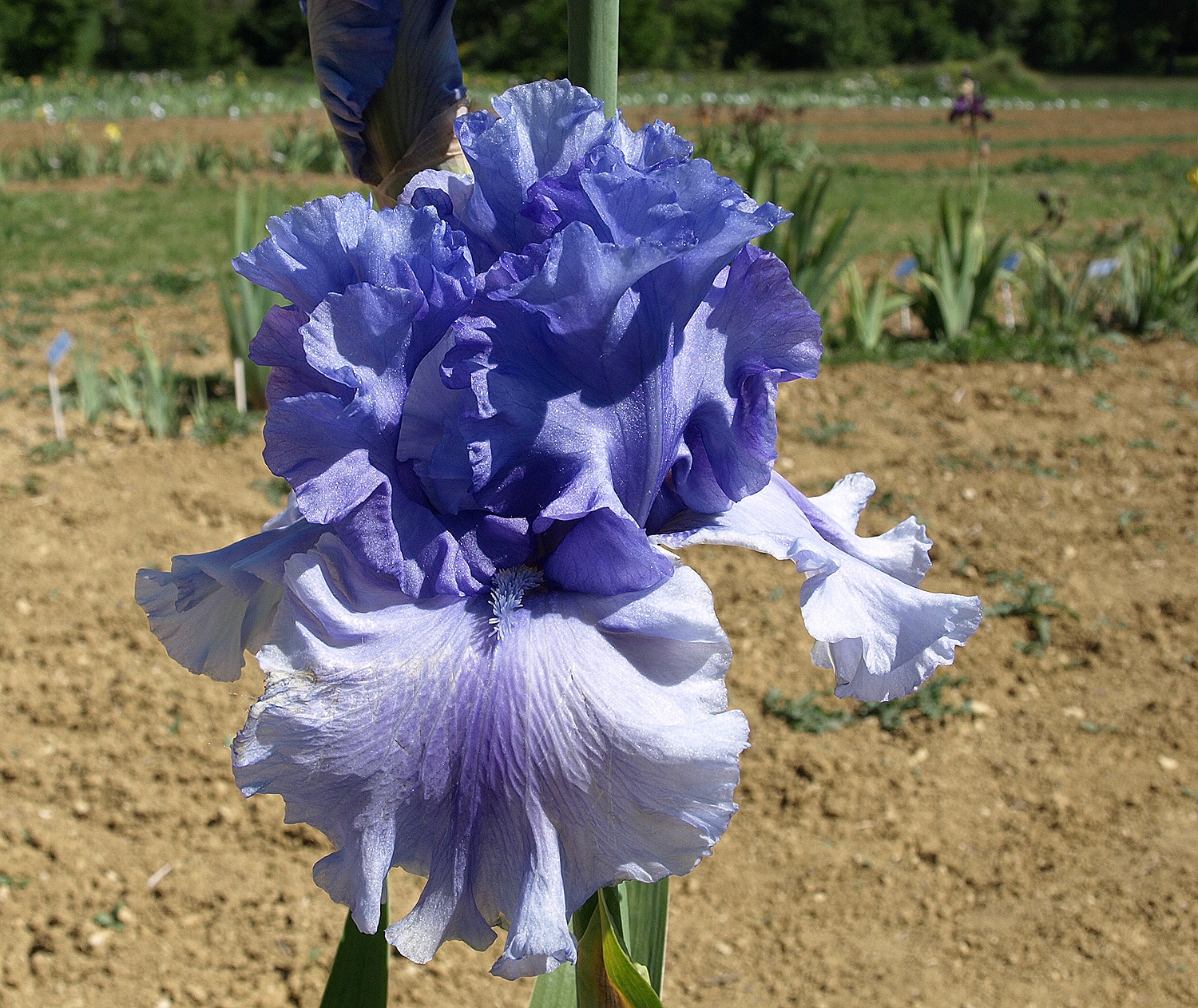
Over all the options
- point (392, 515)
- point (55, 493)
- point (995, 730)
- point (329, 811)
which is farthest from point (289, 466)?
point (55, 493)

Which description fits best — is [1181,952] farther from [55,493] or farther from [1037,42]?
[1037,42]

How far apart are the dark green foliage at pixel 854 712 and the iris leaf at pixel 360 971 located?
133 centimetres

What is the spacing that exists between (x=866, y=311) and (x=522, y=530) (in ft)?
12.1

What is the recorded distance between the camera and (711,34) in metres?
33.8

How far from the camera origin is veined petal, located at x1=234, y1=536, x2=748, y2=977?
58cm

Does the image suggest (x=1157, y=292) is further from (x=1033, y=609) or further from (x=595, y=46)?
(x=595, y=46)

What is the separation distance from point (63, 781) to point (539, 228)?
175 centimetres

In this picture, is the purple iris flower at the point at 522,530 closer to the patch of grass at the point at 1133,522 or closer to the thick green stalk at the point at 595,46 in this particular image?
the thick green stalk at the point at 595,46

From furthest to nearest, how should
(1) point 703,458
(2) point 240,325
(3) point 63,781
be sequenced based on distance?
1. (2) point 240,325
2. (3) point 63,781
3. (1) point 703,458

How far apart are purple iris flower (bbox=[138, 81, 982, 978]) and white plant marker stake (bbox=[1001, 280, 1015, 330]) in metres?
Result: 4.07

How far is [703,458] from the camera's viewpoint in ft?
2.32

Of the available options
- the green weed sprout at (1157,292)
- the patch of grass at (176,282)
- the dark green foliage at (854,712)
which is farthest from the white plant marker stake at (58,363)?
the green weed sprout at (1157,292)

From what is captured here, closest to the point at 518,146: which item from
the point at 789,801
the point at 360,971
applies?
the point at 360,971

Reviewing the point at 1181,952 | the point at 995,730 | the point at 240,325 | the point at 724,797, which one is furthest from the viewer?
the point at 240,325
